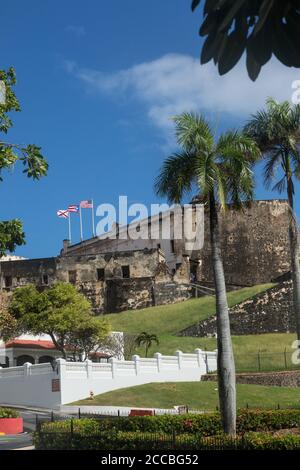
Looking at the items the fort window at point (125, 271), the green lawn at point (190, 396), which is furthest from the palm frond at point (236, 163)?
the fort window at point (125, 271)

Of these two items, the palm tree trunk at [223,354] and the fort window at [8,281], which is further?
the fort window at [8,281]

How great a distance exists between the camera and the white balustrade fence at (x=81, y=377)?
100ft

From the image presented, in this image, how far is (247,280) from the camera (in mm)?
65562

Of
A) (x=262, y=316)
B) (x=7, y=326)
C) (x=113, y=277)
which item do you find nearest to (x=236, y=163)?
(x=7, y=326)

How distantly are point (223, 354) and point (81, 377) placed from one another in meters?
16.6

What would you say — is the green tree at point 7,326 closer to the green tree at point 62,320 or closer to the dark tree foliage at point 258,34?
the green tree at point 62,320

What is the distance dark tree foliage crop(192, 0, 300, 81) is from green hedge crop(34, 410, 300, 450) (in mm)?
9714

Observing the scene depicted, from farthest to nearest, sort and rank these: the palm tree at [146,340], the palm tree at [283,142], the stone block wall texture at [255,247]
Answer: the stone block wall texture at [255,247] < the palm tree at [146,340] < the palm tree at [283,142]

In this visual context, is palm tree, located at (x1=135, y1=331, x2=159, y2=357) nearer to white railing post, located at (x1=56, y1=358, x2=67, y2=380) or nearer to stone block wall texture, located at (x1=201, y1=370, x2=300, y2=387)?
stone block wall texture, located at (x1=201, y1=370, x2=300, y2=387)

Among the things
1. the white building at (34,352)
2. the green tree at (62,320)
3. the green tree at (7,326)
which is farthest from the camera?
the white building at (34,352)

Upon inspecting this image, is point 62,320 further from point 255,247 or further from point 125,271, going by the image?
point 255,247

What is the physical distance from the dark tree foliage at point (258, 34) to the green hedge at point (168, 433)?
9.71 metres

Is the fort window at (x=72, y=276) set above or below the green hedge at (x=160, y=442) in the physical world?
above
